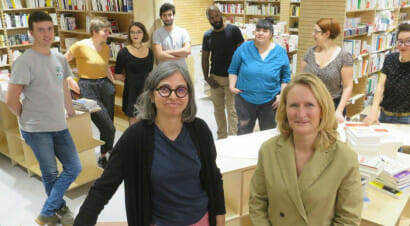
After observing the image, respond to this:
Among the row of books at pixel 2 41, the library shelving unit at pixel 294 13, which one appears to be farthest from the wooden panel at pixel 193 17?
the row of books at pixel 2 41

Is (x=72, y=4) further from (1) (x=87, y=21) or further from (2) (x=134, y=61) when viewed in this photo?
(2) (x=134, y=61)

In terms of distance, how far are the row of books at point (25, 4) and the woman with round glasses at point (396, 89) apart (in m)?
6.72

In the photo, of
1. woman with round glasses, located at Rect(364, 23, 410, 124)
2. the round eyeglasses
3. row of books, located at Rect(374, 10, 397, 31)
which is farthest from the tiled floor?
row of books, located at Rect(374, 10, 397, 31)

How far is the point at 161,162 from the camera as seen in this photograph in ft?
5.07

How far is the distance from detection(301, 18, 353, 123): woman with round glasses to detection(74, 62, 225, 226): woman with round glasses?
211 cm

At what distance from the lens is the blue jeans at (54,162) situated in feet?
9.36

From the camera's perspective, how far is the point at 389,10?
597cm

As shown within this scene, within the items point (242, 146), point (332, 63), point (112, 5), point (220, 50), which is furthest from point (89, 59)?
point (332, 63)

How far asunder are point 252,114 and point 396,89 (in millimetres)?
1377

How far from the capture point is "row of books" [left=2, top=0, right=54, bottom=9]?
6875mm

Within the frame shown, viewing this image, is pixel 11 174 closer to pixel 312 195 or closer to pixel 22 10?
pixel 312 195

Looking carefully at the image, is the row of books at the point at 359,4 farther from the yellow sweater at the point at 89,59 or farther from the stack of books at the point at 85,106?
the stack of books at the point at 85,106

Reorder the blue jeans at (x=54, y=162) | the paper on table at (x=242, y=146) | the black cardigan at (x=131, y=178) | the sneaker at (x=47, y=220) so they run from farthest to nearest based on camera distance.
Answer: the sneaker at (x=47, y=220) < the blue jeans at (x=54, y=162) < the paper on table at (x=242, y=146) < the black cardigan at (x=131, y=178)

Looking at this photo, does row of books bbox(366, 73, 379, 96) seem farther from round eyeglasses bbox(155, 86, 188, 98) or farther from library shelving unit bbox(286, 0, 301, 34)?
round eyeglasses bbox(155, 86, 188, 98)
